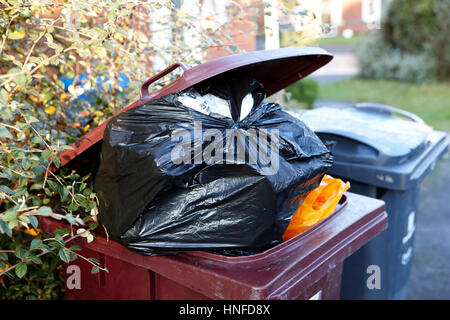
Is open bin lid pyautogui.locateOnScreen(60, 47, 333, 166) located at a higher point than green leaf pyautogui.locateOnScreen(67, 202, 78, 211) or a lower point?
higher

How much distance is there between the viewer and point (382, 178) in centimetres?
253

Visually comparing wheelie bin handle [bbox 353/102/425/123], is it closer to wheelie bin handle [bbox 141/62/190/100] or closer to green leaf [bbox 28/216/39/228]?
wheelie bin handle [bbox 141/62/190/100]

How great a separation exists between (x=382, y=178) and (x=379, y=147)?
166mm

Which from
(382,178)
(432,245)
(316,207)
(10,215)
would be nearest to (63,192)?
(10,215)

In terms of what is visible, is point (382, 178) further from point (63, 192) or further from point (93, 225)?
point (63, 192)

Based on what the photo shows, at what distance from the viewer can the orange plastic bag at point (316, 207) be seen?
1.92 metres

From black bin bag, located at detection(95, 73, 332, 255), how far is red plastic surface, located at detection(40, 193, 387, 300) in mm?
64

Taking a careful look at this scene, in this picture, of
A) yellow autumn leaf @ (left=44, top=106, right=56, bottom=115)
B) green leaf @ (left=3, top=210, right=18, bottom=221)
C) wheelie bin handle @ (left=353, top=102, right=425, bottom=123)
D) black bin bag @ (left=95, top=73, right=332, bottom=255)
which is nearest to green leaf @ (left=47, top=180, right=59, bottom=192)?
black bin bag @ (left=95, top=73, right=332, bottom=255)

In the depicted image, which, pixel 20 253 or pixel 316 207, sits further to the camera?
pixel 316 207

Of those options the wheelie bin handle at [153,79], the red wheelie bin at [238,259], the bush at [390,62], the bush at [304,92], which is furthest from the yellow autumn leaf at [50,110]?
the bush at [390,62]

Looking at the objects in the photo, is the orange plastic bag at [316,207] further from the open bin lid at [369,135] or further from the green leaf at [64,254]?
the green leaf at [64,254]

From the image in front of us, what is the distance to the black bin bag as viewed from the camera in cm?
161

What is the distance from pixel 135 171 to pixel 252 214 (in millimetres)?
425

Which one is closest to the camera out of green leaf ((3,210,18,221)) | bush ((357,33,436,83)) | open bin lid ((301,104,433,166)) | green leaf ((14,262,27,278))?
green leaf ((3,210,18,221))
